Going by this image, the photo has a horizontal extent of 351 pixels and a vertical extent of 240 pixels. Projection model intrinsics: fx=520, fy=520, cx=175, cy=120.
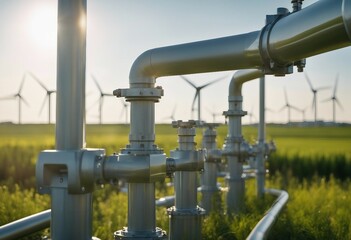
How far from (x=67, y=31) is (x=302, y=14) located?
36.6 inches

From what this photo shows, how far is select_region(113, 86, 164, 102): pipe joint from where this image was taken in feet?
7.97

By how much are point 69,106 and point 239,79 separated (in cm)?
267

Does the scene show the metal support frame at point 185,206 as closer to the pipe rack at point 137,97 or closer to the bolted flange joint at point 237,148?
the pipe rack at point 137,97

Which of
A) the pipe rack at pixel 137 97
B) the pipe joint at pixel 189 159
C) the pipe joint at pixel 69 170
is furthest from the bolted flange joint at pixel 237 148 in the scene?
the pipe joint at pixel 69 170

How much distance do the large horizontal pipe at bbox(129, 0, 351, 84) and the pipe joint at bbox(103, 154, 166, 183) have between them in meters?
0.46

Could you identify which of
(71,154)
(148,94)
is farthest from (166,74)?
(71,154)

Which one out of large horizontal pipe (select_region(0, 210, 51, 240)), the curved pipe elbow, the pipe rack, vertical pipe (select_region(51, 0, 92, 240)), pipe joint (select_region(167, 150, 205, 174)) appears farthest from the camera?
the curved pipe elbow

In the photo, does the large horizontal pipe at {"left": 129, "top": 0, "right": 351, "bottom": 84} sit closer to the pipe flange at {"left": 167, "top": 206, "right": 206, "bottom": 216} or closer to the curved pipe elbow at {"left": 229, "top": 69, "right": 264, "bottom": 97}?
the pipe flange at {"left": 167, "top": 206, "right": 206, "bottom": 216}

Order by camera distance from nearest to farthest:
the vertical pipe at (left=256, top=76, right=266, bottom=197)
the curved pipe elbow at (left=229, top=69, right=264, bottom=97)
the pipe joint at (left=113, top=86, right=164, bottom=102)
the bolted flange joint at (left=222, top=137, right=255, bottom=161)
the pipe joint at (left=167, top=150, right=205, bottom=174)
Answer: the pipe joint at (left=113, top=86, right=164, bottom=102), the pipe joint at (left=167, top=150, right=205, bottom=174), the curved pipe elbow at (left=229, top=69, right=264, bottom=97), the bolted flange joint at (left=222, top=137, right=255, bottom=161), the vertical pipe at (left=256, top=76, right=266, bottom=197)

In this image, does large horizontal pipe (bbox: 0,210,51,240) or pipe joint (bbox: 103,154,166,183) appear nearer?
pipe joint (bbox: 103,154,166,183)

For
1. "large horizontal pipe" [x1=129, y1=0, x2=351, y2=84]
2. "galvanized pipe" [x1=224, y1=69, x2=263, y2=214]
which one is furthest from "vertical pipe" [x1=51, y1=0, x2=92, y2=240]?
"galvanized pipe" [x1=224, y1=69, x2=263, y2=214]

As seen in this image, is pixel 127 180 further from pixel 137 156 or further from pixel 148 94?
pixel 148 94

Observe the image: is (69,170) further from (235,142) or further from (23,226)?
(235,142)

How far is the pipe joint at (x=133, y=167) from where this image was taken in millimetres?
2180
